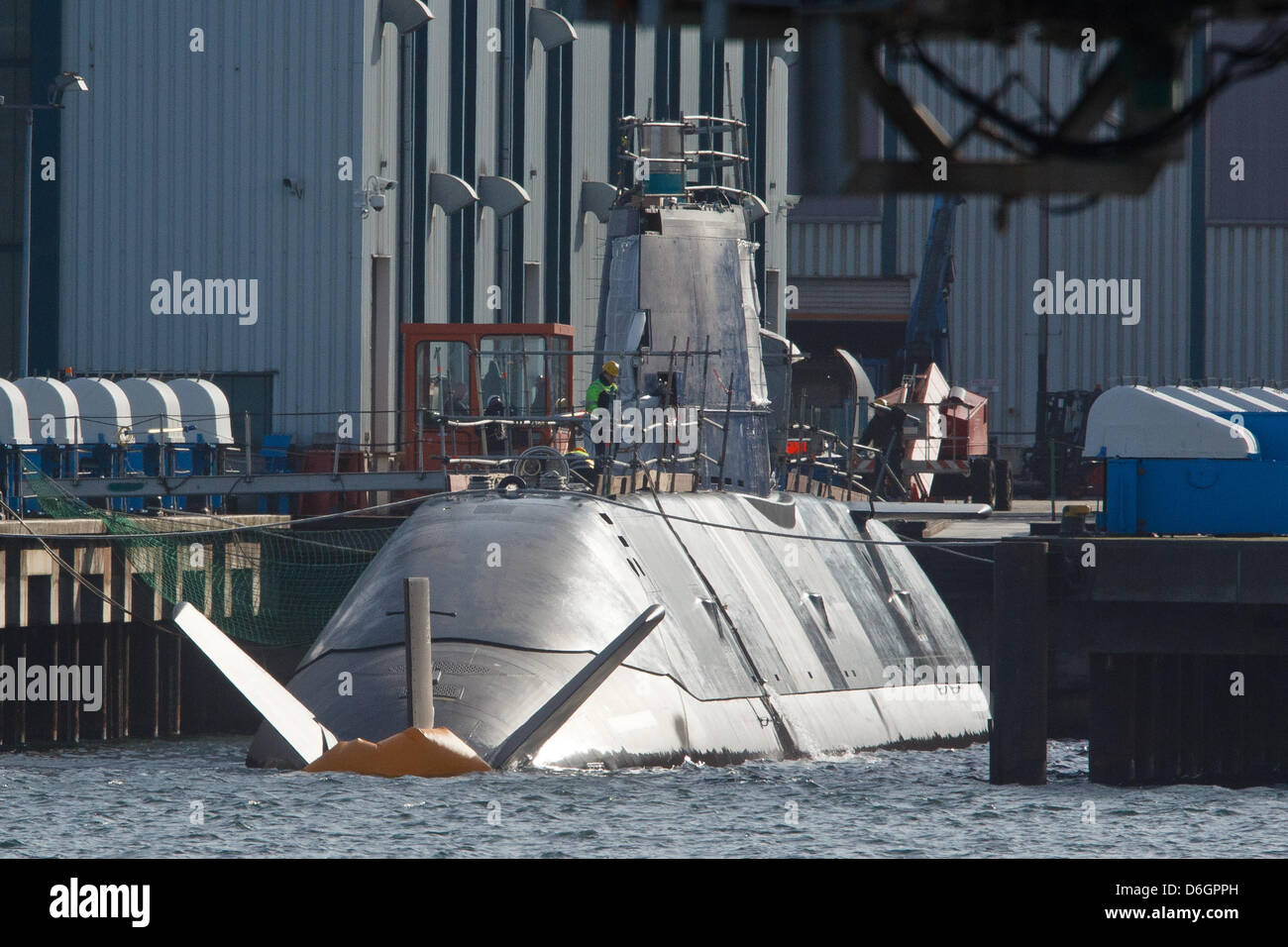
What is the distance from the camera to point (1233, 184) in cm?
6412

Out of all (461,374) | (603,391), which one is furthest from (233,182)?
(603,391)

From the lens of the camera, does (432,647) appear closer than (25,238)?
Yes

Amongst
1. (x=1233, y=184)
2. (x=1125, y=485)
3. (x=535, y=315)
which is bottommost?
(x=1125, y=485)

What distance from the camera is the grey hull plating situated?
21031mm

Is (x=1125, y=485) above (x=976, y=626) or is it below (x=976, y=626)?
above

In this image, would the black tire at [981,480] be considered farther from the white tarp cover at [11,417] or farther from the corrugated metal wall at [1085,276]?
the white tarp cover at [11,417]

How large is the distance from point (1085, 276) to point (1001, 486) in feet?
52.2

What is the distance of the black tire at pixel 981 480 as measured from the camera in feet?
168

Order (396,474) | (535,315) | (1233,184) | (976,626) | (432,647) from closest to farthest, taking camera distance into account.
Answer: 1. (432,647)
2. (396,474)
3. (976,626)
4. (535,315)
5. (1233,184)

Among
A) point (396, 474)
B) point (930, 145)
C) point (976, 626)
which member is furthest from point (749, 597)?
point (930, 145)

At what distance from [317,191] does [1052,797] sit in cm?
2287

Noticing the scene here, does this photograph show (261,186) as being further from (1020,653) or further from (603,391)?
(1020,653)

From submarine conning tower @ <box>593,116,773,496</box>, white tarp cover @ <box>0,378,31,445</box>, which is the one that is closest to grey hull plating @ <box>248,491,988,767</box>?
submarine conning tower @ <box>593,116,773,496</box>

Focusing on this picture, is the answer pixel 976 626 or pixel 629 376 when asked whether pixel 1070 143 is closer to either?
pixel 629 376
